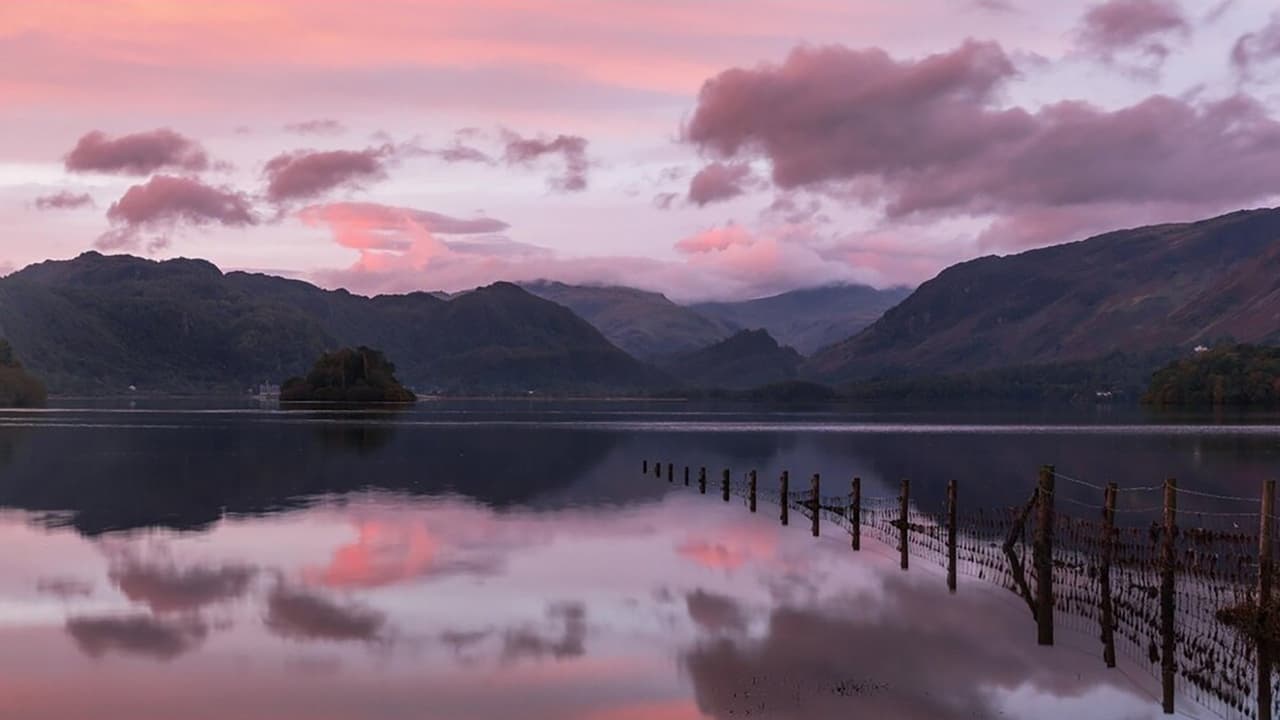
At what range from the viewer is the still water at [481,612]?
2516 centimetres

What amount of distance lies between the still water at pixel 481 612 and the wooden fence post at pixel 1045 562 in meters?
0.62

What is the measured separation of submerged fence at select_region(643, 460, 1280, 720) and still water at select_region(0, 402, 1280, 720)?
125 cm

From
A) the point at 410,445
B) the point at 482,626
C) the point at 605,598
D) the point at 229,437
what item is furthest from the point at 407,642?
the point at 229,437

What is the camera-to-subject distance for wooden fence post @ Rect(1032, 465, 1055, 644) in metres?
31.8

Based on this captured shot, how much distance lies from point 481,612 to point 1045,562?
48.6 feet

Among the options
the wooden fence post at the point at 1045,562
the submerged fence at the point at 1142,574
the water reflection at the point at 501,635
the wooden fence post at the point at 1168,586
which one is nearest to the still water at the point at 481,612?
the water reflection at the point at 501,635

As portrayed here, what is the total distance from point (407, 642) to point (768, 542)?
25438 millimetres

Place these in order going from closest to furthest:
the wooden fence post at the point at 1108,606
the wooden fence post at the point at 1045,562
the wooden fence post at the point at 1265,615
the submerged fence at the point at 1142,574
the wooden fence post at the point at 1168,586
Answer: the wooden fence post at the point at 1265,615
the wooden fence post at the point at 1168,586
the submerged fence at the point at 1142,574
the wooden fence post at the point at 1108,606
the wooden fence post at the point at 1045,562

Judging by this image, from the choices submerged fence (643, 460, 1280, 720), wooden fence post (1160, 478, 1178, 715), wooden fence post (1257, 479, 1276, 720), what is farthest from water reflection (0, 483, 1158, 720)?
wooden fence post (1257, 479, 1276, 720)

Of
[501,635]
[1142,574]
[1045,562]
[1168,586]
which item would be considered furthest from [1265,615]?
[501,635]

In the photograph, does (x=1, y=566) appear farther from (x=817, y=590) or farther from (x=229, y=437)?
(x=229, y=437)

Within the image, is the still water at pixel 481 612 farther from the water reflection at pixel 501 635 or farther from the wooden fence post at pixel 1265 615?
the wooden fence post at pixel 1265 615

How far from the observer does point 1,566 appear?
4084 centimetres

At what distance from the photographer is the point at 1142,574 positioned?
4047 cm
